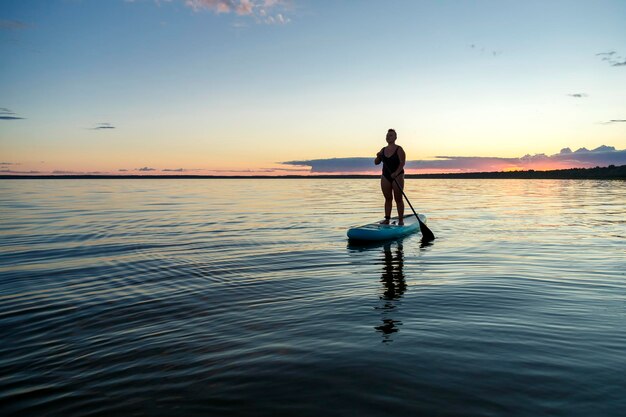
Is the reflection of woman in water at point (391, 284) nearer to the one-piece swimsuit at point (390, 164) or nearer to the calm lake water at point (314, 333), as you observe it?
the calm lake water at point (314, 333)

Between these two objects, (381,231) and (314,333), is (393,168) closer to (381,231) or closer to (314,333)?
(381,231)

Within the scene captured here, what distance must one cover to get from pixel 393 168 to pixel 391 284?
723cm

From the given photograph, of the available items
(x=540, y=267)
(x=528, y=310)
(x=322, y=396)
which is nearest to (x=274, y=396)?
(x=322, y=396)

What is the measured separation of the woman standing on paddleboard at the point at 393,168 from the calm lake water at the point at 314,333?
136 inches

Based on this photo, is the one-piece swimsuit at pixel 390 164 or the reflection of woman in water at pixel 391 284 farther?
the one-piece swimsuit at pixel 390 164

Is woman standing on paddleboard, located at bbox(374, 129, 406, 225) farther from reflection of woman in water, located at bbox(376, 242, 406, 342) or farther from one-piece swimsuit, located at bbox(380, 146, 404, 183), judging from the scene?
reflection of woman in water, located at bbox(376, 242, 406, 342)

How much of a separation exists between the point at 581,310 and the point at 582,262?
3.98 meters

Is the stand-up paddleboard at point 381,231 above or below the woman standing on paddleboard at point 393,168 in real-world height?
below

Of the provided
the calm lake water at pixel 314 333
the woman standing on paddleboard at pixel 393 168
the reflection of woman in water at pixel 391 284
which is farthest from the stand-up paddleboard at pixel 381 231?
the calm lake water at pixel 314 333

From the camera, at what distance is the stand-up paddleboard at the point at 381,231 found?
12.0m

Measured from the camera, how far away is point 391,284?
23.3 ft

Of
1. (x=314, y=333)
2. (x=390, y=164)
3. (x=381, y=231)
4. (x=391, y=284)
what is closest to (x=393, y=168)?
(x=390, y=164)

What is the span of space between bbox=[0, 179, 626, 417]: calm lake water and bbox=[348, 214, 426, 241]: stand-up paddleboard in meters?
1.52

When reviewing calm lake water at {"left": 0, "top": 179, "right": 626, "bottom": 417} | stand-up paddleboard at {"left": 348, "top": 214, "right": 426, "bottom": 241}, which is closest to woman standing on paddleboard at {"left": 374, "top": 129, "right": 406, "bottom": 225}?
stand-up paddleboard at {"left": 348, "top": 214, "right": 426, "bottom": 241}
